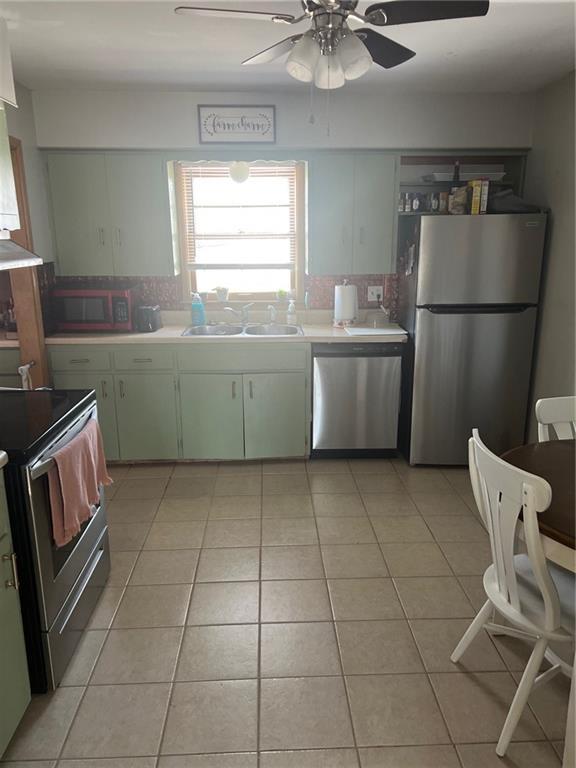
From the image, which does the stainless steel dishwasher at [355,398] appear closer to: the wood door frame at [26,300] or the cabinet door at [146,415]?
the cabinet door at [146,415]

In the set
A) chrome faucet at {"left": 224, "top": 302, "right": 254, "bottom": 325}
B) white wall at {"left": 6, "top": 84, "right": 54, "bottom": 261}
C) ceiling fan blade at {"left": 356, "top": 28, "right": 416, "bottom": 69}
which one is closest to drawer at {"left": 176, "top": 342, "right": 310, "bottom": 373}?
chrome faucet at {"left": 224, "top": 302, "right": 254, "bottom": 325}

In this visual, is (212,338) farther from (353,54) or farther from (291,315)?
(353,54)

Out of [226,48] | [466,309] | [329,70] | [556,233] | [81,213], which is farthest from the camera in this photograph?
[81,213]

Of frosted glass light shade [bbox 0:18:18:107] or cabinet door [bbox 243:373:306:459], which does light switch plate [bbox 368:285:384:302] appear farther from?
frosted glass light shade [bbox 0:18:18:107]

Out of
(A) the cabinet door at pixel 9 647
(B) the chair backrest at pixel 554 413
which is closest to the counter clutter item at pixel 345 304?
(B) the chair backrest at pixel 554 413

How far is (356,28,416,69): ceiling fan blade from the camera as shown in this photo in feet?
6.76

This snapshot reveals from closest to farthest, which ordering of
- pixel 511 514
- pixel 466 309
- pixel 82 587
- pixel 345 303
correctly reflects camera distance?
pixel 511 514
pixel 82 587
pixel 466 309
pixel 345 303

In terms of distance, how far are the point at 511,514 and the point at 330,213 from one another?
2768mm

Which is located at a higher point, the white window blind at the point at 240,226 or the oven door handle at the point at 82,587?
the white window blind at the point at 240,226

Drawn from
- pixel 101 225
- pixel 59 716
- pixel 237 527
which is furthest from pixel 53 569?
pixel 101 225

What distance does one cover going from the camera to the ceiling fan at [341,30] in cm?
179

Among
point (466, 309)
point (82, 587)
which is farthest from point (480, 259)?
point (82, 587)

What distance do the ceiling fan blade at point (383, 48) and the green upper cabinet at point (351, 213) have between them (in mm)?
1615

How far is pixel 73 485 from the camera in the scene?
2072 millimetres
